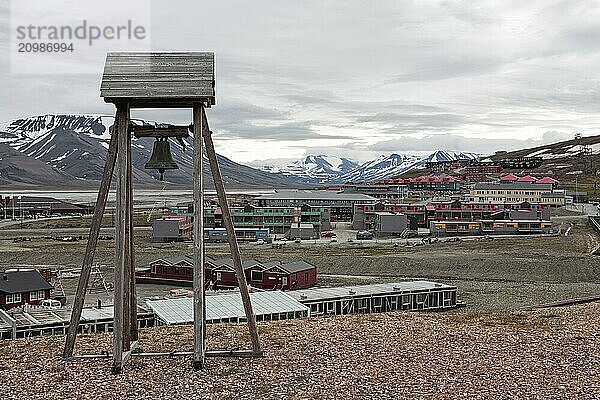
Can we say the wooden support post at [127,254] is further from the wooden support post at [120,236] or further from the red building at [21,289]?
the red building at [21,289]

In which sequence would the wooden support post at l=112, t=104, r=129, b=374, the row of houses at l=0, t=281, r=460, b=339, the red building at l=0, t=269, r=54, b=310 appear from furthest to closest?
the red building at l=0, t=269, r=54, b=310
the row of houses at l=0, t=281, r=460, b=339
the wooden support post at l=112, t=104, r=129, b=374

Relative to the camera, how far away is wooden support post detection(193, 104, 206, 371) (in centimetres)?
1048

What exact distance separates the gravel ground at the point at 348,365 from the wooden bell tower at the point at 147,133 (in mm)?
598

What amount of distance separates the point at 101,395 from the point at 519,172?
475ft

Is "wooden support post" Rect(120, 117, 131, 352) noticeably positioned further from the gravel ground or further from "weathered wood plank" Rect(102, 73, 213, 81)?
"weathered wood plank" Rect(102, 73, 213, 81)

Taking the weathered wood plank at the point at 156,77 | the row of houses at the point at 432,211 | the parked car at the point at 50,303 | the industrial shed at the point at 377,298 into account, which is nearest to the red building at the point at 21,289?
the parked car at the point at 50,303

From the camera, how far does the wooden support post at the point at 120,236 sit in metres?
10.3

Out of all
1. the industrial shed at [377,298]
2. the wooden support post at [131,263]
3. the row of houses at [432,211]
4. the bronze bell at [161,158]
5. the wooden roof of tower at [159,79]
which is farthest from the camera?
Result: the row of houses at [432,211]

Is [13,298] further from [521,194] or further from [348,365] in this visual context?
[521,194]

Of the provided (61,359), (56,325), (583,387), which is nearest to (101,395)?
(61,359)

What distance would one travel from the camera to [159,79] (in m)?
10.5

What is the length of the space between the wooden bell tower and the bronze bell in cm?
25

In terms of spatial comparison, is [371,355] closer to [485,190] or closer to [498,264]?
[498,264]

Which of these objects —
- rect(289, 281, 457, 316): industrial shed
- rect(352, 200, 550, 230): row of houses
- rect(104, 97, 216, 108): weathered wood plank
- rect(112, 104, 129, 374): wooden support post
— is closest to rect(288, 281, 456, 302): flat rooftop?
rect(289, 281, 457, 316): industrial shed
